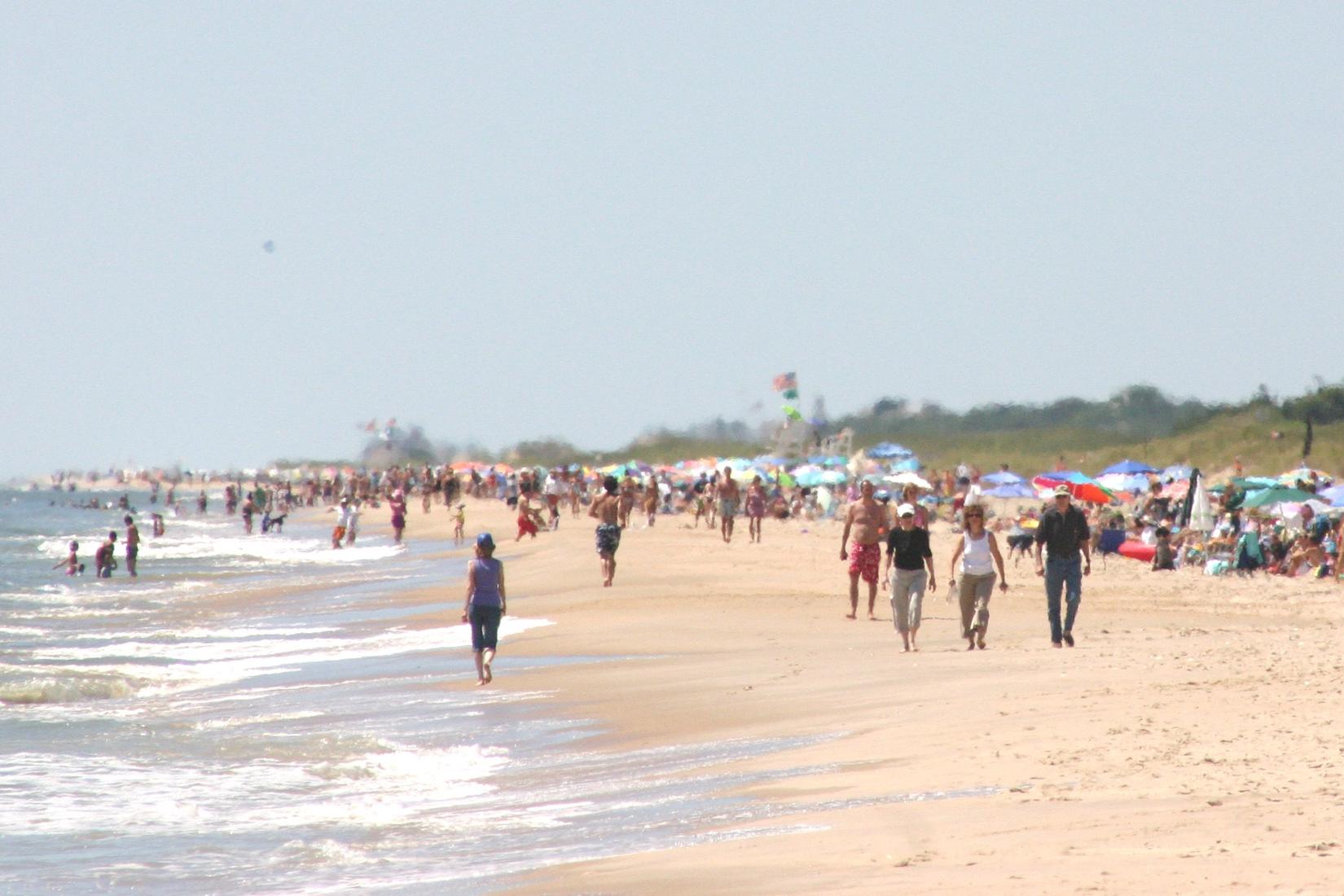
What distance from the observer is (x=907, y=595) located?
43.9 ft

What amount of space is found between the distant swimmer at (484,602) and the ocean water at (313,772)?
454mm

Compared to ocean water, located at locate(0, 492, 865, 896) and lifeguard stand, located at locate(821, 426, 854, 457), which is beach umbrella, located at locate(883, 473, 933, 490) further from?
ocean water, located at locate(0, 492, 865, 896)

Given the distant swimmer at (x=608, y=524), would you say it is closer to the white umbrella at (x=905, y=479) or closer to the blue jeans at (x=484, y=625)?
the blue jeans at (x=484, y=625)

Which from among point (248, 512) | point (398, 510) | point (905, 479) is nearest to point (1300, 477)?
point (905, 479)

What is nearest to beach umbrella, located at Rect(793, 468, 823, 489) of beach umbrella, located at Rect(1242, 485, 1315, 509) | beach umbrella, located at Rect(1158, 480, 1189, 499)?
beach umbrella, located at Rect(1158, 480, 1189, 499)

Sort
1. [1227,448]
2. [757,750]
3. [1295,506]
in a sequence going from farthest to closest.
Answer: [1227,448] < [1295,506] < [757,750]

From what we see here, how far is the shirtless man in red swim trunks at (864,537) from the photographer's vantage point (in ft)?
51.3

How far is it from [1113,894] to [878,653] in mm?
8409

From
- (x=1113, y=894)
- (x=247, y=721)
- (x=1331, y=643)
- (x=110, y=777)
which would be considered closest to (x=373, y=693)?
(x=247, y=721)

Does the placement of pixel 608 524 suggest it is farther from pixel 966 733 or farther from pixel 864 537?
pixel 966 733

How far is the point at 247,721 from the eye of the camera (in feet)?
40.2

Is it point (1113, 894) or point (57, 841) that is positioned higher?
point (1113, 894)

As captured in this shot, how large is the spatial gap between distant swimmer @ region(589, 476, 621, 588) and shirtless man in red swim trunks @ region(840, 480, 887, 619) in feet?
14.4

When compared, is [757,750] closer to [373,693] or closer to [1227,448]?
[373,693]
